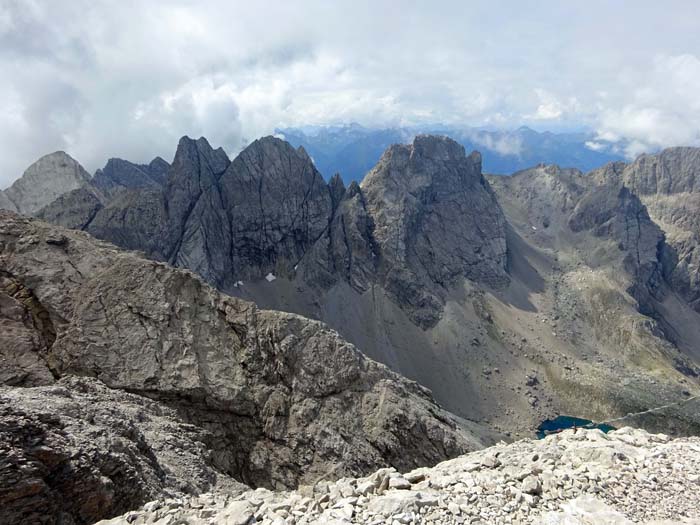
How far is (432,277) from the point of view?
150875 mm

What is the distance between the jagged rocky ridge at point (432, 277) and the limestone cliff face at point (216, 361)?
73.7 metres

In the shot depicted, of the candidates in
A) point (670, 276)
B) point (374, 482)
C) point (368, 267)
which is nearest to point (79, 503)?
point (374, 482)

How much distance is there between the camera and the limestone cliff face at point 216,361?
4006cm

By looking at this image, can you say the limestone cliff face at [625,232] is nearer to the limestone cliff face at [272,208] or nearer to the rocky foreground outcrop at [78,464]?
the limestone cliff face at [272,208]

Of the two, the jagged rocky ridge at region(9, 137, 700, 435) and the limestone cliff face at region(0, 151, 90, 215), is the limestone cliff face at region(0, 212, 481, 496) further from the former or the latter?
the limestone cliff face at region(0, 151, 90, 215)

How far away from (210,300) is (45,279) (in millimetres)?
15032

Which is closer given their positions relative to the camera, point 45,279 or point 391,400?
point 45,279

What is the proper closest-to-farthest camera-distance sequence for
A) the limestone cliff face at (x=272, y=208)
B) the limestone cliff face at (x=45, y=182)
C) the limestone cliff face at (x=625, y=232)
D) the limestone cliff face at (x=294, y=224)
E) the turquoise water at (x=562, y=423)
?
the turquoise water at (x=562, y=423), the limestone cliff face at (x=294, y=224), the limestone cliff face at (x=272, y=208), the limestone cliff face at (x=45, y=182), the limestone cliff face at (x=625, y=232)

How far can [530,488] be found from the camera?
16547 mm

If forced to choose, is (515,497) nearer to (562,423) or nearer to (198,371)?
(198,371)

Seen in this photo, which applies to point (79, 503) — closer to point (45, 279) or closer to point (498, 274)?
point (45, 279)

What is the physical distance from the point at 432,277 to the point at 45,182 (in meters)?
133

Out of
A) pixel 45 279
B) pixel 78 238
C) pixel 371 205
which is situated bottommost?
pixel 45 279

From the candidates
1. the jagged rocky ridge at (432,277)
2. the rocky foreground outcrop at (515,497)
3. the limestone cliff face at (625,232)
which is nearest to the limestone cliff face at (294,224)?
the jagged rocky ridge at (432,277)
